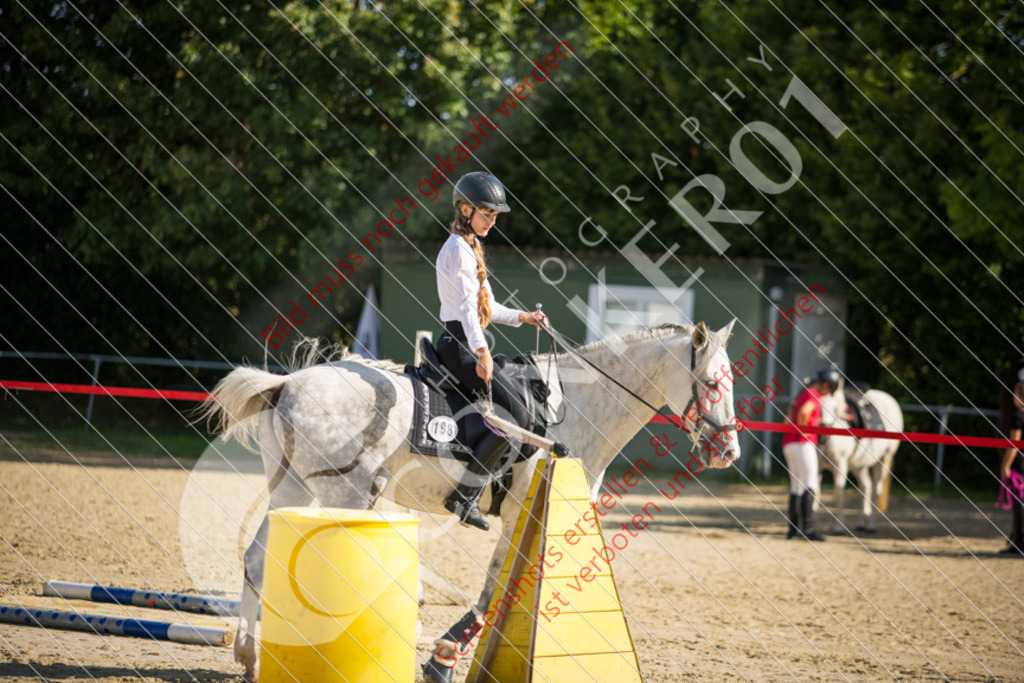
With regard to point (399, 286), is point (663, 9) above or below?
above

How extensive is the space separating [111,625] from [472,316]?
2.63 metres

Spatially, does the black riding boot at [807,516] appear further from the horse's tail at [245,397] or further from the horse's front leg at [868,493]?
the horse's tail at [245,397]

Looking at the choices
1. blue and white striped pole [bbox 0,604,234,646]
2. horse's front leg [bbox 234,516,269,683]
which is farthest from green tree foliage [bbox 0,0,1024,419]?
horse's front leg [bbox 234,516,269,683]

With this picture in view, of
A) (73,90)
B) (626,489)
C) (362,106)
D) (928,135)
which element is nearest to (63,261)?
(73,90)

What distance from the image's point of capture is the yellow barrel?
11.6ft

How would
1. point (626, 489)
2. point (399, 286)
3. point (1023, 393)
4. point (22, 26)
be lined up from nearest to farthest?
point (1023, 393) → point (626, 489) → point (22, 26) → point (399, 286)

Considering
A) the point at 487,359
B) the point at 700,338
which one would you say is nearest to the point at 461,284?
the point at 487,359

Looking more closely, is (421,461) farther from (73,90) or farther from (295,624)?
(73,90)

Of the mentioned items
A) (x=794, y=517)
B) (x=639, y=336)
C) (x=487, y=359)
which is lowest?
(x=794, y=517)

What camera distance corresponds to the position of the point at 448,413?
461cm

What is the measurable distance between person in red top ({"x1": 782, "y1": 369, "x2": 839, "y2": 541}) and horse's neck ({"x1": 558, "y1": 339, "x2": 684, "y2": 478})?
222 inches

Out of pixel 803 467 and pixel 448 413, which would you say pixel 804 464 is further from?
pixel 448 413

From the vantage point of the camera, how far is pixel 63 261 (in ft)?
58.2

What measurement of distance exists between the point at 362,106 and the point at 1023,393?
13.2 meters
